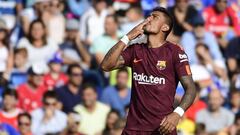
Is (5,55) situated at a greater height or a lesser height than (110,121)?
greater

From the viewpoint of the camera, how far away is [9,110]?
1265 cm

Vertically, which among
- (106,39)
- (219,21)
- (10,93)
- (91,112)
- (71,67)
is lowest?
(91,112)

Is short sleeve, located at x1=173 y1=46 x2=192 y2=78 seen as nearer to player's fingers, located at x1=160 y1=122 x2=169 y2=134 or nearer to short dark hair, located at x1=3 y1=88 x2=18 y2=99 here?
player's fingers, located at x1=160 y1=122 x2=169 y2=134

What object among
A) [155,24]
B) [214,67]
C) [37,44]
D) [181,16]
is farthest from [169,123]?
[181,16]

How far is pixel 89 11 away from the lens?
15.2m

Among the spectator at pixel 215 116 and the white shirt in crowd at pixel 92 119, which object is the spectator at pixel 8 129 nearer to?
the white shirt in crowd at pixel 92 119

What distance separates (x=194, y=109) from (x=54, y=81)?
2.50 m

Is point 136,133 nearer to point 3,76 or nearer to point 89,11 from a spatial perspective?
point 3,76

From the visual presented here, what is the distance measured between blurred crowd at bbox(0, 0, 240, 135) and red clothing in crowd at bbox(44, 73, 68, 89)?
0.02 meters

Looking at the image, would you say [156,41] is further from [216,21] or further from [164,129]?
[216,21]

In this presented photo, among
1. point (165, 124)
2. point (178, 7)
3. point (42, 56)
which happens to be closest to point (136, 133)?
point (165, 124)

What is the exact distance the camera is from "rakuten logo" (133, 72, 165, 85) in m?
8.33

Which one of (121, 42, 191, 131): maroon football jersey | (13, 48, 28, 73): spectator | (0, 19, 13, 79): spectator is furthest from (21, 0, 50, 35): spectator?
(121, 42, 191, 131): maroon football jersey

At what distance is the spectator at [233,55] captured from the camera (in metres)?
16.2
